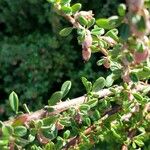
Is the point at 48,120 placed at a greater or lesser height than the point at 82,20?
lesser

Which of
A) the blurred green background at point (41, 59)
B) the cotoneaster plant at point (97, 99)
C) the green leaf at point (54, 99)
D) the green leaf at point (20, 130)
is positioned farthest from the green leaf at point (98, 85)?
the blurred green background at point (41, 59)

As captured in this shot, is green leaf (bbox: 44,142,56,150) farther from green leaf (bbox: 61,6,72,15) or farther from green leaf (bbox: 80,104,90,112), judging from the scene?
green leaf (bbox: 61,6,72,15)

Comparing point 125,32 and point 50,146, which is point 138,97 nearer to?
point 50,146

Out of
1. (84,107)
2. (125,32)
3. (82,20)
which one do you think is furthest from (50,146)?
(125,32)

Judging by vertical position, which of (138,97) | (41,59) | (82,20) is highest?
(82,20)

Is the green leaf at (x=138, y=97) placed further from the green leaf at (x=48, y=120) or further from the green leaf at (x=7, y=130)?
the green leaf at (x=7, y=130)

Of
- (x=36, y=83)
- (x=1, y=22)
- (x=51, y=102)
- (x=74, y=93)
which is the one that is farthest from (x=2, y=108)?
(x=51, y=102)

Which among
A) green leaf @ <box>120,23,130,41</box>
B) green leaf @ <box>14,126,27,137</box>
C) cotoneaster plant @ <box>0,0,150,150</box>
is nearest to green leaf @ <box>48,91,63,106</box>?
cotoneaster plant @ <box>0,0,150,150</box>
